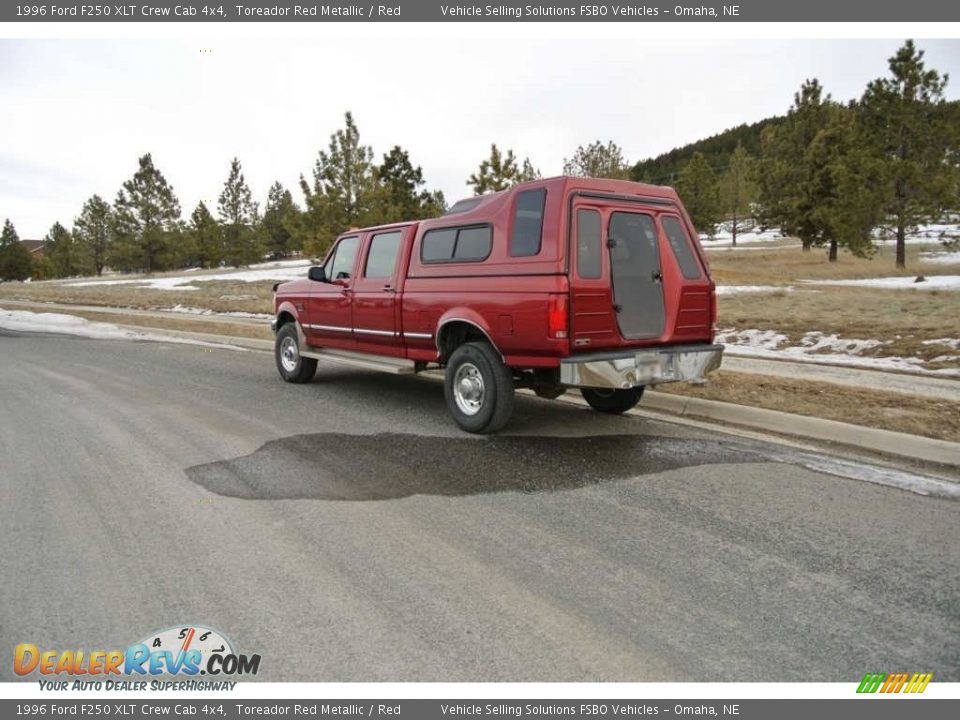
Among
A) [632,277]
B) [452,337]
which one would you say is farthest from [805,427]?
[452,337]

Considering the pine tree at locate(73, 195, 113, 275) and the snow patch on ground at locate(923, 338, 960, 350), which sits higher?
the pine tree at locate(73, 195, 113, 275)

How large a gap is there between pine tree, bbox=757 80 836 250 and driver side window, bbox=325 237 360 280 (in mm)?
37505

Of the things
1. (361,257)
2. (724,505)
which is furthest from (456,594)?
(361,257)

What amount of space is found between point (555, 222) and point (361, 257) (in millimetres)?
3184

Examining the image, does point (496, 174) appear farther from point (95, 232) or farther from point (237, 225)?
point (95, 232)

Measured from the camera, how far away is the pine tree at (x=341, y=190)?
27.7m

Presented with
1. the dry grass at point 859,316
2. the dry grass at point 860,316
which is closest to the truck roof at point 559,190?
the dry grass at point 860,316

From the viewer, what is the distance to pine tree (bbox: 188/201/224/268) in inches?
2212

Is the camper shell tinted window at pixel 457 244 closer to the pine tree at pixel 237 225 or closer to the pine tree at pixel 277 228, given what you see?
the pine tree at pixel 237 225

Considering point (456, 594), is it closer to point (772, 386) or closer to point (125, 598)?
point (125, 598)

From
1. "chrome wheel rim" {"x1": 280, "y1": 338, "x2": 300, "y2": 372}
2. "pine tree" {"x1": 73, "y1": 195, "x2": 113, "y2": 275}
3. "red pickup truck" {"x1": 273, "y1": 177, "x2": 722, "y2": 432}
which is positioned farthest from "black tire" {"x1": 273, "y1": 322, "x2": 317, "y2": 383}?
Result: "pine tree" {"x1": 73, "y1": 195, "x2": 113, "y2": 275}

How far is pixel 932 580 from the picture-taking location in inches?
130

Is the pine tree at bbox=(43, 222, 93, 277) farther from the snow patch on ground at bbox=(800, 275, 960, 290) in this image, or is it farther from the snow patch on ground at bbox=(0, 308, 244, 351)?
the snow patch on ground at bbox=(800, 275, 960, 290)

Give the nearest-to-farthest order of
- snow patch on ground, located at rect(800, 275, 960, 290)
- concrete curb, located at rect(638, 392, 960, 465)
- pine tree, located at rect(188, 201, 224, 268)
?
concrete curb, located at rect(638, 392, 960, 465) → snow patch on ground, located at rect(800, 275, 960, 290) → pine tree, located at rect(188, 201, 224, 268)
